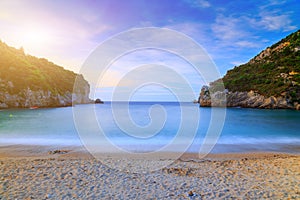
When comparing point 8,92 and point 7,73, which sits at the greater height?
point 7,73

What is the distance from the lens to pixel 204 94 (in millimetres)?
73938

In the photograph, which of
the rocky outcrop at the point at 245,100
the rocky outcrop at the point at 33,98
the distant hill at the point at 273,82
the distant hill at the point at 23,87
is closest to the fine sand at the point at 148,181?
the rocky outcrop at the point at 245,100

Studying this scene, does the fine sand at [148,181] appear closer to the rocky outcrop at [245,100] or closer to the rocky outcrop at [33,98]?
the rocky outcrop at [245,100]

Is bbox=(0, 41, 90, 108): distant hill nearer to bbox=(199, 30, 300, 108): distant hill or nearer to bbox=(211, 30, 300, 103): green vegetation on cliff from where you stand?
bbox=(199, 30, 300, 108): distant hill

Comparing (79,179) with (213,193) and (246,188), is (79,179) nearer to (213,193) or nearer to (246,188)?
(213,193)

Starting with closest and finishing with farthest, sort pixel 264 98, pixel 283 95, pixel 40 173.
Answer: pixel 40 173, pixel 283 95, pixel 264 98

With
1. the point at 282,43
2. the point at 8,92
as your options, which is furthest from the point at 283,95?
the point at 8,92

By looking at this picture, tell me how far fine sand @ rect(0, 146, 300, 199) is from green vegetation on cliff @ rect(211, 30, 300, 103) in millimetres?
54334

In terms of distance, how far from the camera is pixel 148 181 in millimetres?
5762

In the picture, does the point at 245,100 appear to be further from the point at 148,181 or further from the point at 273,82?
the point at 148,181

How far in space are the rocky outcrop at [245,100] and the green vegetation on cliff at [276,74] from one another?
1.29 metres

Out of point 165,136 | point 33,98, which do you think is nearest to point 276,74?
point 165,136

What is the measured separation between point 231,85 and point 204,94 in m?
10.3

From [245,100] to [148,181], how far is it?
63.2 metres
